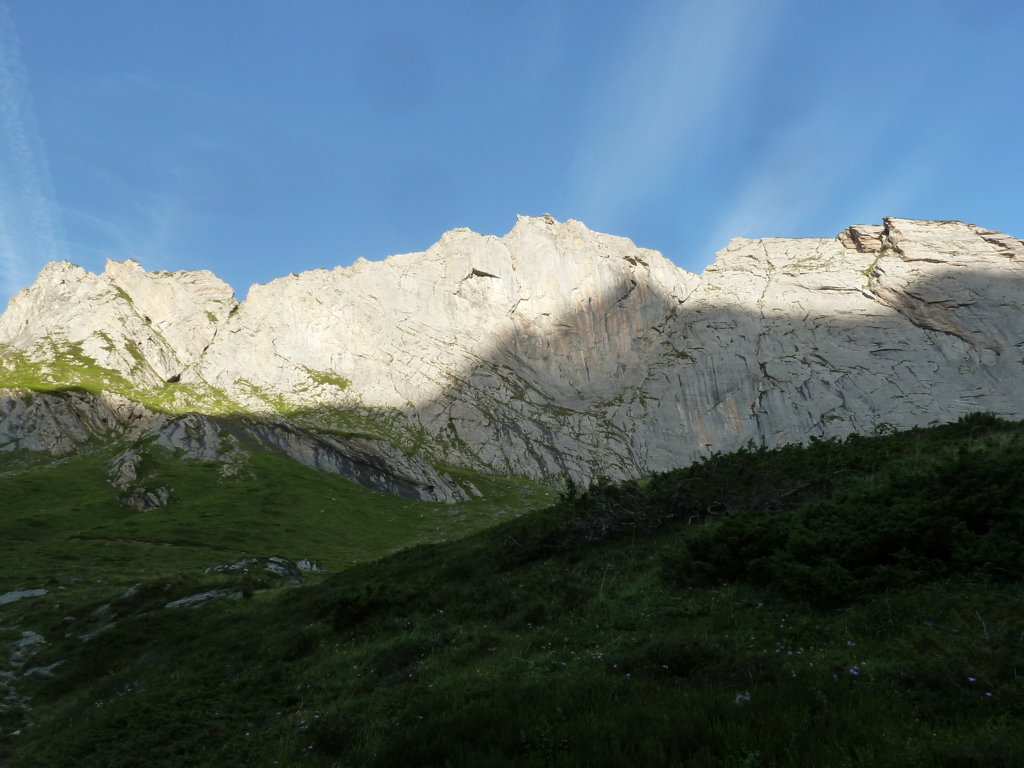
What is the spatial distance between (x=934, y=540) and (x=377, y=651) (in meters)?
14.3

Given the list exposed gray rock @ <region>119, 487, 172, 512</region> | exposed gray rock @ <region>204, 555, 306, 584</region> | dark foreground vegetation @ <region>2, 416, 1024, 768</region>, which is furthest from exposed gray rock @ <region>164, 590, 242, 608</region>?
exposed gray rock @ <region>119, 487, 172, 512</region>

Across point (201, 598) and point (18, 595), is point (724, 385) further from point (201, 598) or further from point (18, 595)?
point (18, 595)

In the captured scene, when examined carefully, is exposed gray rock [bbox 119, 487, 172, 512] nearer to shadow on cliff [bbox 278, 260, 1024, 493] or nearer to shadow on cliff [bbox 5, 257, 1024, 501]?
shadow on cliff [bbox 5, 257, 1024, 501]

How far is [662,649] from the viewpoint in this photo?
416 inches

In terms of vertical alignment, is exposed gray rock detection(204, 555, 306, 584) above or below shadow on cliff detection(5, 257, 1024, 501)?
below

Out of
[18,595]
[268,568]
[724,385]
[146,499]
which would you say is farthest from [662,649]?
[724,385]

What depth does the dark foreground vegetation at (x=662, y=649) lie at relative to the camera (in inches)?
291

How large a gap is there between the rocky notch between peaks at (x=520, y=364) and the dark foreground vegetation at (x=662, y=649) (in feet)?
339

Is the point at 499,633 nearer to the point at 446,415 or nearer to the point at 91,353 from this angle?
the point at 446,415

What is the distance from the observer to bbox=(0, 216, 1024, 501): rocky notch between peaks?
14750 centimetres

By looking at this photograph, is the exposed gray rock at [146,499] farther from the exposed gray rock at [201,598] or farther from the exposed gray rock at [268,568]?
the exposed gray rock at [201,598]

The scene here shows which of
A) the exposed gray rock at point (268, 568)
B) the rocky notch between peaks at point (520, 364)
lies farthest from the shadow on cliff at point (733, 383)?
the exposed gray rock at point (268, 568)

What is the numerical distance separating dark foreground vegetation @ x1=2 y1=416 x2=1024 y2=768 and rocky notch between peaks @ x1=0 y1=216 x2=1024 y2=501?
103 m

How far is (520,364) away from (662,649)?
181 metres
